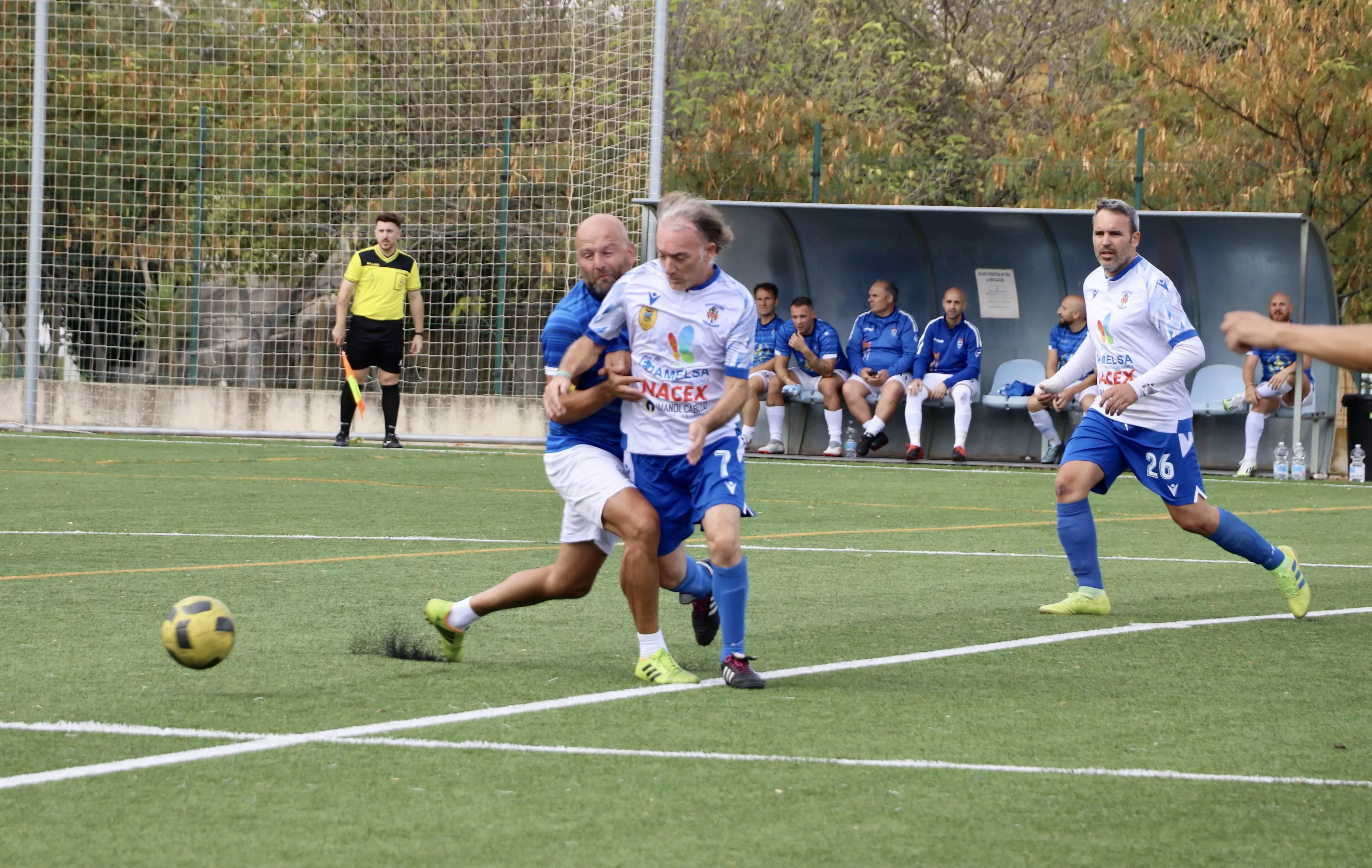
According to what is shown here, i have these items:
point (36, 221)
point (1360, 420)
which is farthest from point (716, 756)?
point (36, 221)

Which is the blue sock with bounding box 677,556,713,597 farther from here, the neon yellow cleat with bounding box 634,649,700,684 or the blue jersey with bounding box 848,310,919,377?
the blue jersey with bounding box 848,310,919,377

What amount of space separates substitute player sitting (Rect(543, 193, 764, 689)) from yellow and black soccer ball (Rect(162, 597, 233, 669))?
1243 mm

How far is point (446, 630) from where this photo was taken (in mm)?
5824

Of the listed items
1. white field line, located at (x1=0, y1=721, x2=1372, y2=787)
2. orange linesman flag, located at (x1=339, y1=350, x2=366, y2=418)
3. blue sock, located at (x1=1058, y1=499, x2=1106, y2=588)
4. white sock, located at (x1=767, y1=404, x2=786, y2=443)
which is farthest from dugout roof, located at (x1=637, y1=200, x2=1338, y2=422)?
white field line, located at (x1=0, y1=721, x2=1372, y2=787)

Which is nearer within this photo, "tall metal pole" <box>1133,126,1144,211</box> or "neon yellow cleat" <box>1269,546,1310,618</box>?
"neon yellow cleat" <box>1269,546,1310,618</box>

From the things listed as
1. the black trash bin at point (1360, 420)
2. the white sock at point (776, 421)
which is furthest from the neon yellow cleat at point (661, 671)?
the black trash bin at point (1360, 420)

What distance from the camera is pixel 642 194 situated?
18.9 metres

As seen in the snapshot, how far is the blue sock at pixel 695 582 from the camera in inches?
244

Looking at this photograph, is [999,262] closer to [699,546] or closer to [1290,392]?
[1290,392]

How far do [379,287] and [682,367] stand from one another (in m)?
11.8

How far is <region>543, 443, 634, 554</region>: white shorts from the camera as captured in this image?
5.64 metres

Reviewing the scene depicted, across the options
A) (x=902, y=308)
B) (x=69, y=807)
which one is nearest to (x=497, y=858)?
(x=69, y=807)

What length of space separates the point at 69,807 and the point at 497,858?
1.01 meters

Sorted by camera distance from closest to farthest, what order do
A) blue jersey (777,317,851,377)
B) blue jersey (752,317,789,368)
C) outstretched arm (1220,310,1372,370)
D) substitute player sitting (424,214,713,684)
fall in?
outstretched arm (1220,310,1372,370) → substitute player sitting (424,214,713,684) → blue jersey (777,317,851,377) → blue jersey (752,317,789,368)
